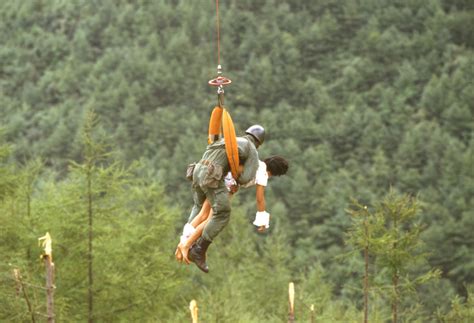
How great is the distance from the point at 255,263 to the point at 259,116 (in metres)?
56.1

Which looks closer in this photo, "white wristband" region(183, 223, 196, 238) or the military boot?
the military boot

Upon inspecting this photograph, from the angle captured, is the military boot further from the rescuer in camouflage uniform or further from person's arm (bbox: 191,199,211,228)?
person's arm (bbox: 191,199,211,228)

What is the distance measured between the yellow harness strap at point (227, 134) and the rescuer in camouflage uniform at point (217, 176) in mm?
79

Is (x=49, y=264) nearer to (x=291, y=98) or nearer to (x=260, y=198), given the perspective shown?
(x=260, y=198)

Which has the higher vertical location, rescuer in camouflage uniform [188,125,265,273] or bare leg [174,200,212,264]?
rescuer in camouflage uniform [188,125,265,273]

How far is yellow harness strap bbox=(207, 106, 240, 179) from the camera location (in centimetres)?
613

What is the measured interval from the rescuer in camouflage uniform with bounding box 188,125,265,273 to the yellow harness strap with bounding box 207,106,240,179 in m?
0.08

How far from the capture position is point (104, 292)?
58.0 feet

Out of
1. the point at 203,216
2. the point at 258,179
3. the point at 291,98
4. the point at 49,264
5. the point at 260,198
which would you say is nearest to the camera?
the point at 49,264

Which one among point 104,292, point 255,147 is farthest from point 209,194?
point 104,292

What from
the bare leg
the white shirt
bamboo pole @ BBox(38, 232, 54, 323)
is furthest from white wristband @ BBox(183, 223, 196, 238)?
bamboo pole @ BBox(38, 232, 54, 323)

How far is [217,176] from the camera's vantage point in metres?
6.29

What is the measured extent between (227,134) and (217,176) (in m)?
0.34

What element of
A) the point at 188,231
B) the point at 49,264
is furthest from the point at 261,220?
the point at 49,264
